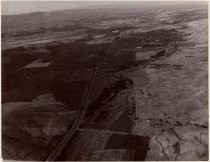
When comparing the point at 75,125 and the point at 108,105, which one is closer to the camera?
the point at 75,125

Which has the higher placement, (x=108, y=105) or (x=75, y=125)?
(x=108, y=105)

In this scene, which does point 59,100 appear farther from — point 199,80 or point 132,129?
point 199,80

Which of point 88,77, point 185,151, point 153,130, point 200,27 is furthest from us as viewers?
point 200,27

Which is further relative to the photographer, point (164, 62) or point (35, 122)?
point (164, 62)

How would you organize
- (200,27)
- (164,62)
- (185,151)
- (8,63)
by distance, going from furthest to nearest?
(200,27), (8,63), (164,62), (185,151)

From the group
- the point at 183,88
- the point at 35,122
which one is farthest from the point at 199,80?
the point at 35,122

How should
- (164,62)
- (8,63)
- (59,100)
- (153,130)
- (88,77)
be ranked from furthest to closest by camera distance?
(8,63) → (164,62) → (88,77) → (59,100) → (153,130)

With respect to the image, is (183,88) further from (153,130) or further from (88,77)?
(88,77)

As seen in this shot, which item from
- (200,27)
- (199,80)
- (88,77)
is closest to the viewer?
(199,80)

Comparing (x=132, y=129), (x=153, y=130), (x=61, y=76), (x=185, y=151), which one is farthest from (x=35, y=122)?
(x=61, y=76)
